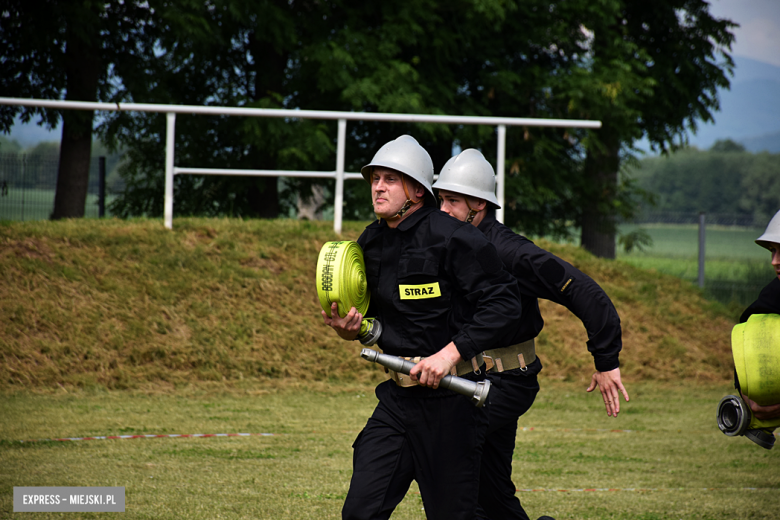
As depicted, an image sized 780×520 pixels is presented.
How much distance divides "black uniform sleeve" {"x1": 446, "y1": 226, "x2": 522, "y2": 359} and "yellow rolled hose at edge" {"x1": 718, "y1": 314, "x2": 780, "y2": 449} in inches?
42.8

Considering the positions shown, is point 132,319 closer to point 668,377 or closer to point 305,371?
point 305,371

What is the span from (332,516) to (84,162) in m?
11.5

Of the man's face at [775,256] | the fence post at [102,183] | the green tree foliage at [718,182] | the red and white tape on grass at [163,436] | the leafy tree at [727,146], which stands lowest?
the red and white tape on grass at [163,436]

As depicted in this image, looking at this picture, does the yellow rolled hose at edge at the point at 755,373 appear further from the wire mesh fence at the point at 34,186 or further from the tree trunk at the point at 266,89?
the tree trunk at the point at 266,89

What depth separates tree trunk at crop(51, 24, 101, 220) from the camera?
46.0 feet

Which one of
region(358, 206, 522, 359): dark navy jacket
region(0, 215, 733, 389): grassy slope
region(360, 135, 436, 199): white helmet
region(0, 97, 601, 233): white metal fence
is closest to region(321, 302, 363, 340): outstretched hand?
region(358, 206, 522, 359): dark navy jacket

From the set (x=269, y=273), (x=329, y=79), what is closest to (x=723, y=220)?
(x=329, y=79)

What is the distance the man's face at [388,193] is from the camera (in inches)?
141

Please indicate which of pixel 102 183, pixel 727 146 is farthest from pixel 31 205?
pixel 727 146

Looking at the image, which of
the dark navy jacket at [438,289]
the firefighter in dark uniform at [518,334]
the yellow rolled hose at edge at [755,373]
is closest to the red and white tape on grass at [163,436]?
the firefighter in dark uniform at [518,334]

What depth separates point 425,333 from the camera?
11.4ft

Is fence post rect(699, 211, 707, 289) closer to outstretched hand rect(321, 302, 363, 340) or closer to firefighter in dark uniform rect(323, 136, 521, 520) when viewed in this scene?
firefighter in dark uniform rect(323, 136, 521, 520)

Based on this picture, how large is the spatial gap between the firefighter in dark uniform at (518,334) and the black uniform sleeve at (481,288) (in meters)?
0.80

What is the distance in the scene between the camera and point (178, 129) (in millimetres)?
15078
